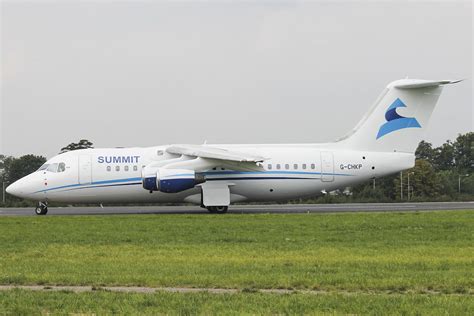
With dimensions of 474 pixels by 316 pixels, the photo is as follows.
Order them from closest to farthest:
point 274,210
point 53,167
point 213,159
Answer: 1. point 213,159
2. point 53,167
3. point 274,210

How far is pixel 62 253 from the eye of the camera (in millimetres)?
18516

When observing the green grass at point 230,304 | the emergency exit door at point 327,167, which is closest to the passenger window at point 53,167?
the emergency exit door at point 327,167

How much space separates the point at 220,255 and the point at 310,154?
20.3 meters

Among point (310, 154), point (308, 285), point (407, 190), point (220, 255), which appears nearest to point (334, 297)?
point (308, 285)

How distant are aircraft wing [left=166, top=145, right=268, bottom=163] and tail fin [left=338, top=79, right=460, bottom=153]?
6.08m

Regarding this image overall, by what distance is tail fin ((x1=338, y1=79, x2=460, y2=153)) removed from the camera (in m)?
37.5

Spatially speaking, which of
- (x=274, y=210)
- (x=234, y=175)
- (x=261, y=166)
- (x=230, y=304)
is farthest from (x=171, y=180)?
(x=230, y=304)

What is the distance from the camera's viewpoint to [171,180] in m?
34.8

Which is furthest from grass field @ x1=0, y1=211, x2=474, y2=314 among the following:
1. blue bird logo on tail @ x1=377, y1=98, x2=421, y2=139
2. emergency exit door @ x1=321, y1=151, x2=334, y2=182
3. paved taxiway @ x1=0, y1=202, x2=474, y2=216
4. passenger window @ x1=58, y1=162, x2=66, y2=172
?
blue bird logo on tail @ x1=377, y1=98, x2=421, y2=139

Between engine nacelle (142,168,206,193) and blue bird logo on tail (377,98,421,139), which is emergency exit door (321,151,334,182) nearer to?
blue bird logo on tail (377,98,421,139)

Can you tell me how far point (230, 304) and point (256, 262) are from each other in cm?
536

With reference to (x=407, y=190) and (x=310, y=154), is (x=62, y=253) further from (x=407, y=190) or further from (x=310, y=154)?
(x=407, y=190)

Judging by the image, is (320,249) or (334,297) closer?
(334,297)

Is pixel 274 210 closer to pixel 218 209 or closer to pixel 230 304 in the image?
pixel 218 209
